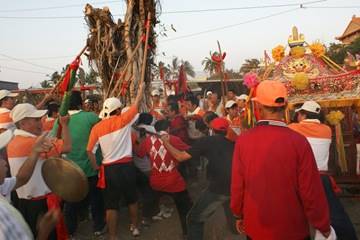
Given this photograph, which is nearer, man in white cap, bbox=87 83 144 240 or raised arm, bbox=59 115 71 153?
raised arm, bbox=59 115 71 153

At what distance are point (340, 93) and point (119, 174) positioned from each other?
4.10 metres

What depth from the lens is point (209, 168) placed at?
15.5 feet

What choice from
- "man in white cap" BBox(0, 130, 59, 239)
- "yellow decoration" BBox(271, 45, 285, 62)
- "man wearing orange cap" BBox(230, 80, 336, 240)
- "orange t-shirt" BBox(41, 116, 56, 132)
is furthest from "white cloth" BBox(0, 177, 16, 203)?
"yellow decoration" BBox(271, 45, 285, 62)

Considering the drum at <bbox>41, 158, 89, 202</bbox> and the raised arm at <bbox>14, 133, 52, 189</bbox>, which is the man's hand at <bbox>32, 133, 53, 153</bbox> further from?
the drum at <bbox>41, 158, 89, 202</bbox>

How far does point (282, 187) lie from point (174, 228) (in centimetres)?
348

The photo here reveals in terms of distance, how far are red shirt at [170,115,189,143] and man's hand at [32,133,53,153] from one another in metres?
3.96

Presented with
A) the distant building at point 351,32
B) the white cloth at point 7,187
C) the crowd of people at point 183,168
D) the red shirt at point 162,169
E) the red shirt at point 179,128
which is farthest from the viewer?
the distant building at point 351,32

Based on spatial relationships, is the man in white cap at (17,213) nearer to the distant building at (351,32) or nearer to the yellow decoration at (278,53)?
the yellow decoration at (278,53)

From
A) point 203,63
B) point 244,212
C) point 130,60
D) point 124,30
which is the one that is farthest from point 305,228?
point 203,63

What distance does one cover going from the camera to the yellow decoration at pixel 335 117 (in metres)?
6.08

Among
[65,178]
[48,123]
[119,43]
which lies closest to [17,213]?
[65,178]

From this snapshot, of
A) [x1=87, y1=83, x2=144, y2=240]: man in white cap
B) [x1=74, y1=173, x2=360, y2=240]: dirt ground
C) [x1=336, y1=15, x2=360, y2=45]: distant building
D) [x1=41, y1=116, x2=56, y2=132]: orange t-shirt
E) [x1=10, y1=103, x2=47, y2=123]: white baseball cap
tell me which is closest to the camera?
[x1=10, y1=103, x2=47, y2=123]: white baseball cap

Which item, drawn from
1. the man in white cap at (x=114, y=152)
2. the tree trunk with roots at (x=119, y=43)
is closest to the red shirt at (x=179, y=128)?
the tree trunk with roots at (x=119, y=43)

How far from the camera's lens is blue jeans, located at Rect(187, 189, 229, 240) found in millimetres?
4594
